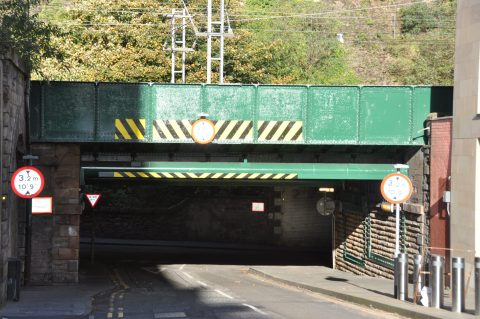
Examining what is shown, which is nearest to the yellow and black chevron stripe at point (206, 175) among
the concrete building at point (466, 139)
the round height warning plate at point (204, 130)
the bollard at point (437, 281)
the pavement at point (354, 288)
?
the round height warning plate at point (204, 130)

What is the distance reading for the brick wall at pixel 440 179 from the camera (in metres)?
22.0

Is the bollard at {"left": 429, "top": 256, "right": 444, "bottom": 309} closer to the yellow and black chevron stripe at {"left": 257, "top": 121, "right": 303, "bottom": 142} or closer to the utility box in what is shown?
the yellow and black chevron stripe at {"left": 257, "top": 121, "right": 303, "bottom": 142}

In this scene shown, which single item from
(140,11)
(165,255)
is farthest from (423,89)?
(140,11)

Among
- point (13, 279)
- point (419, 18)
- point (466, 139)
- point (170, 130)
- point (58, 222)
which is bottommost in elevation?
point (13, 279)

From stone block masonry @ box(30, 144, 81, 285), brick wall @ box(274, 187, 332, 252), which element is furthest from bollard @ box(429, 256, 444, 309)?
brick wall @ box(274, 187, 332, 252)

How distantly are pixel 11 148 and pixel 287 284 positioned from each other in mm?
10619

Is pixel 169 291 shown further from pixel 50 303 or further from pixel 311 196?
pixel 311 196

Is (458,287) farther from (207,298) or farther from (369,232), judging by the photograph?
(369,232)

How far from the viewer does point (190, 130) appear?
2439 cm

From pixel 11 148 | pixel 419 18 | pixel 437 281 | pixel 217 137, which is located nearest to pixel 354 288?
pixel 437 281

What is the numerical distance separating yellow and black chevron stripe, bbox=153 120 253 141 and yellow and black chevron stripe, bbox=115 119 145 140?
1.30 feet

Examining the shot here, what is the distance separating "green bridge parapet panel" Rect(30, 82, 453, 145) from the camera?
79.3 ft

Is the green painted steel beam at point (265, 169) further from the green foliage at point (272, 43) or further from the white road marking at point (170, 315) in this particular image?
the white road marking at point (170, 315)

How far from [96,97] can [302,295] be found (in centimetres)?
859
